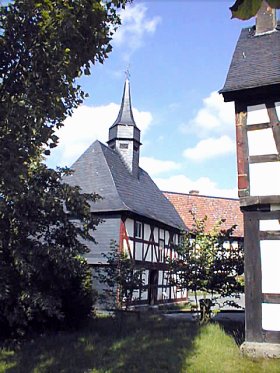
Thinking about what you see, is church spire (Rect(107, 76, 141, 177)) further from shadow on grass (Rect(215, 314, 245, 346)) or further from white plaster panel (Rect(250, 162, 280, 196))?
white plaster panel (Rect(250, 162, 280, 196))

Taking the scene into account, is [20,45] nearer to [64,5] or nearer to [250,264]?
[64,5]

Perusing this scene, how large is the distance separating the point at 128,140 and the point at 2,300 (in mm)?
16844

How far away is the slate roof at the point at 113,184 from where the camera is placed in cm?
1947

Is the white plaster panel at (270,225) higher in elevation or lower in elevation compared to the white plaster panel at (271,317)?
higher

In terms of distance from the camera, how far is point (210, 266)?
1147 centimetres

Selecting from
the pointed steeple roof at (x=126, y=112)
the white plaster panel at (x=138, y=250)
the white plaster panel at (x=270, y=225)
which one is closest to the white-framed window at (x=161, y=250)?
the white plaster panel at (x=138, y=250)

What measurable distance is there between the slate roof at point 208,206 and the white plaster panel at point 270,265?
92.4 ft

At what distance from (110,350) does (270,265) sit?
11.6 feet

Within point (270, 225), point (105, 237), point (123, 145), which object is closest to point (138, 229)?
point (105, 237)

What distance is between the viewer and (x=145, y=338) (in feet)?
30.0

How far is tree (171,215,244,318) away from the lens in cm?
1129

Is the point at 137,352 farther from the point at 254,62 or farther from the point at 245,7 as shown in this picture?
the point at 245,7

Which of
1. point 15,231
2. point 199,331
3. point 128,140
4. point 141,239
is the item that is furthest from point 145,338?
point 128,140

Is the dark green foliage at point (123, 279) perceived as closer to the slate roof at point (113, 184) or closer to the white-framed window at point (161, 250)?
the slate roof at point (113, 184)
